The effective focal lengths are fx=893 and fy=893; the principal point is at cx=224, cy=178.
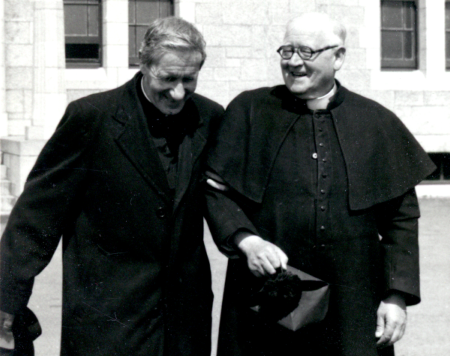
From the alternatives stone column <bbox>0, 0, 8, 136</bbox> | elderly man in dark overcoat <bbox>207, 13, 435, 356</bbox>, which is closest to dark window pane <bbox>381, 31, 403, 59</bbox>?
stone column <bbox>0, 0, 8, 136</bbox>

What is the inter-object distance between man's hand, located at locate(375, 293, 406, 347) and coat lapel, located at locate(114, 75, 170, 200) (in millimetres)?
914

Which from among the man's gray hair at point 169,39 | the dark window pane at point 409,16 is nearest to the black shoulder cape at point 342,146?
the man's gray hair at point 169,39

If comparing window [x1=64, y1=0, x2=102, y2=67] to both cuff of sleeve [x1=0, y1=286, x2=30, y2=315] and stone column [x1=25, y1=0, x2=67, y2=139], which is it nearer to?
stone column [x1=25, y1=0, x2=67, y2=139]

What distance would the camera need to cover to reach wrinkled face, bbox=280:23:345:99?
3.26m

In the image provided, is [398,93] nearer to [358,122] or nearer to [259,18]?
[259,18]

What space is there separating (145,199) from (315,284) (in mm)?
707

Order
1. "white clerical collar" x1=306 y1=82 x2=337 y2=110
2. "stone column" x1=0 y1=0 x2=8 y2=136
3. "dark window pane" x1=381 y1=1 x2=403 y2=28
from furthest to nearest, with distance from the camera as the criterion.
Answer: "dark window pane" x1=381 y1=1 x2=403 y2=28
"stone column" x1=0 y1=0 x2=8 y2=136
"white clerical collar" x1=306 y1=82 x2=337 y2=110

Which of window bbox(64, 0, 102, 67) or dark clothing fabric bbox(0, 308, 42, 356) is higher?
window bbox(64, 0, 102, 67)

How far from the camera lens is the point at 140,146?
334 centimetres

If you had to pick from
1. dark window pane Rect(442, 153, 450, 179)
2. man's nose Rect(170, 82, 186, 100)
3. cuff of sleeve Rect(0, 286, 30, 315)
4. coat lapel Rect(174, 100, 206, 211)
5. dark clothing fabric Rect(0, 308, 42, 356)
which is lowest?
dark clothing fabric Rect(0, 308, 42, 356)

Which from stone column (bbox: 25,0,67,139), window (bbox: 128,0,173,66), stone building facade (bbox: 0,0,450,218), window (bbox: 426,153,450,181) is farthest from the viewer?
window (bbox: 426,153,450,181)

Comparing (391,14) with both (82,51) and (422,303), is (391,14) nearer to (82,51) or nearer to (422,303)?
(82,51)

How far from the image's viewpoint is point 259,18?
13.2m

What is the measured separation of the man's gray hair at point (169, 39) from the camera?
3.12 meters
